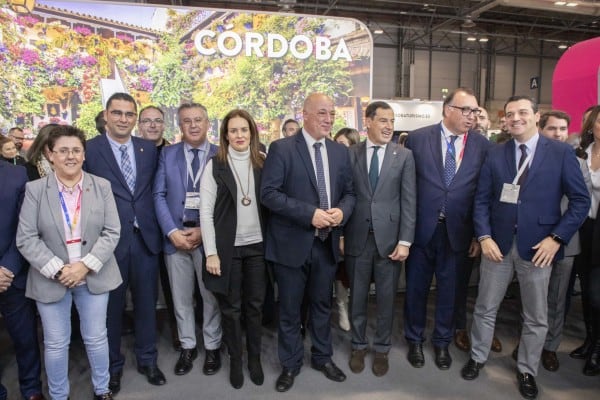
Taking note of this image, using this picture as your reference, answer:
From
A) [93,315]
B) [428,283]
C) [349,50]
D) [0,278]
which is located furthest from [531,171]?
[349,50]

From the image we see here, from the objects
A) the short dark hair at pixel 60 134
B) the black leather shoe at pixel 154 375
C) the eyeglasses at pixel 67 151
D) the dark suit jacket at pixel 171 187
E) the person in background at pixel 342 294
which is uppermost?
the short dark hair at pixel 60 134

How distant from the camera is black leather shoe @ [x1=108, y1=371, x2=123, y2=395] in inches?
99.2

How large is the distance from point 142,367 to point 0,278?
1031 millimetres

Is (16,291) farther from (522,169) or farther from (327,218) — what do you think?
(522,169)

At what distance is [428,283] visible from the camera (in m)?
2.88

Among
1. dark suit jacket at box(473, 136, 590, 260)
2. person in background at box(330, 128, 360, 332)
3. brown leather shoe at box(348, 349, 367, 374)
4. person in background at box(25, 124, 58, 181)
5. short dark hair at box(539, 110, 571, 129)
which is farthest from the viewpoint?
person in background at box(330, 128, 360, 332)

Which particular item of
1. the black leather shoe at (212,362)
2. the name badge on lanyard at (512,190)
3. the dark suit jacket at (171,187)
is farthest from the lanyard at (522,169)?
the black leather shoe at (212,362)

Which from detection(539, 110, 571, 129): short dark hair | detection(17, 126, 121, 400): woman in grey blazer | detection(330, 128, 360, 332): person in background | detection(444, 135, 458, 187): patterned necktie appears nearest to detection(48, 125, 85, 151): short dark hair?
detection(17, 126, 121, 400): woman in grey blazer

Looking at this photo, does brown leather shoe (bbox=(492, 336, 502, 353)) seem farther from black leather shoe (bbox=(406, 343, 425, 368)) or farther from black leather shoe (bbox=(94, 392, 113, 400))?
black leather shoe (bbox=(94, 392, 113, 400))

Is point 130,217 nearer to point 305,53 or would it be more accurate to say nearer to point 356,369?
point 356,369

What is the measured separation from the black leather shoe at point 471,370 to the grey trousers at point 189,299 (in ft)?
5.28

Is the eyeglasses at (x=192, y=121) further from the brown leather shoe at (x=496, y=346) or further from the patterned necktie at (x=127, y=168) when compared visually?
the brown leather shoe at (x=496, y=346)

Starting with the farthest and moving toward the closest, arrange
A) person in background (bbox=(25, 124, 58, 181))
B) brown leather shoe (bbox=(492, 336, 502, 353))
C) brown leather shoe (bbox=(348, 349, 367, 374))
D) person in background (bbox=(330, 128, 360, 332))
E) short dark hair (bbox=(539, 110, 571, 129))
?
person in background (bbox=(330, 128, 360, 332))
short dark hair (bbox=(539, 110, 571, 129))
brown leather shoe (bbox=(492, 336, 502, 353))
person in background (bbox=(25, 124, 58, 181))
brown leather shoe (bbox=(348, 349, 367, 374))

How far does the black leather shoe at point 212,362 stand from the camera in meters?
2.74
